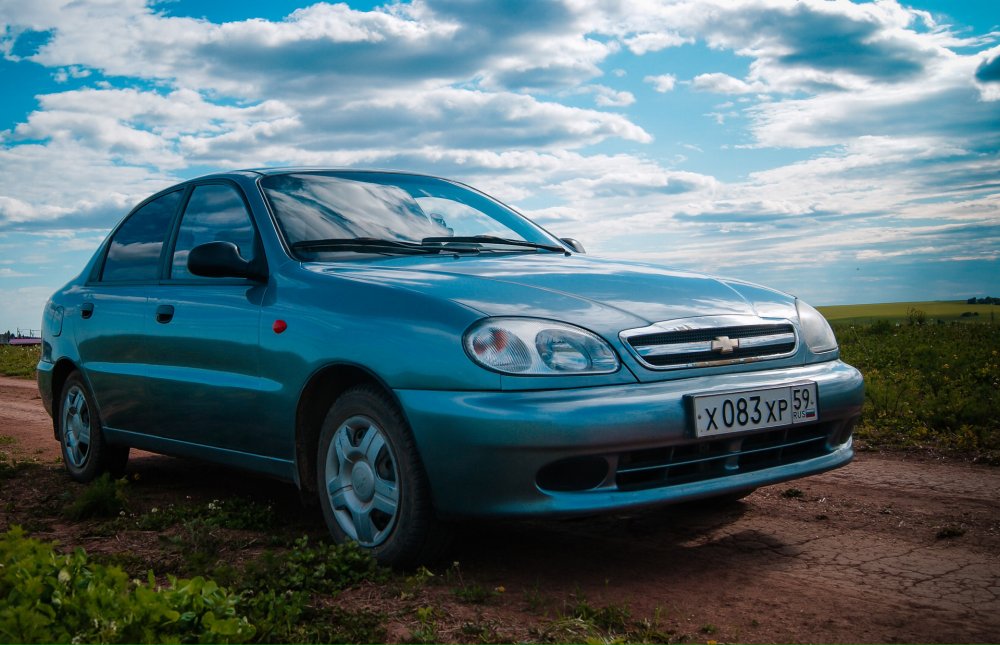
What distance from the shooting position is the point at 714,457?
360 centimetres

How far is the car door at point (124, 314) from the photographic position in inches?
210

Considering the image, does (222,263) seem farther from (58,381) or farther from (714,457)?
(58,381)

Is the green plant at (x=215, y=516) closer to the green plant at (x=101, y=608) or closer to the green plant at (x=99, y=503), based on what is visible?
the green plant at (x=99, y=503)

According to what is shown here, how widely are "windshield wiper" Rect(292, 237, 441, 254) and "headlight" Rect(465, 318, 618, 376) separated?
1.20 meters

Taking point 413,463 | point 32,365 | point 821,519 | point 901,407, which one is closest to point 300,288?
point 413,463

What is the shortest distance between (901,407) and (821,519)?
10.1 feet

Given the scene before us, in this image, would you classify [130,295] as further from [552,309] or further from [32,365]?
[32,365]

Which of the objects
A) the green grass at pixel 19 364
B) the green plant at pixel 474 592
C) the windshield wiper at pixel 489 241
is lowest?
the green grass at pixel 19 364

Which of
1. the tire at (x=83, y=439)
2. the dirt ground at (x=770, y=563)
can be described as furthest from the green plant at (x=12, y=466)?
the dirt ground at (x=770, y=563)

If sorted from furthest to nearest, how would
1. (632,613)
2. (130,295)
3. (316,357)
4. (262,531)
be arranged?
(130,295) < (262,531) < (316,357) < (632,613)

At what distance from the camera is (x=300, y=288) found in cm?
412

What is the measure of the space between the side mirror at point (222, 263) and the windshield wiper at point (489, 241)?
81cm

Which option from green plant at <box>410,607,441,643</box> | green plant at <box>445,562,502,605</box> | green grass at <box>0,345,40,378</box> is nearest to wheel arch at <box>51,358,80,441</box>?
green plant at <box>445,562,502,605</box>

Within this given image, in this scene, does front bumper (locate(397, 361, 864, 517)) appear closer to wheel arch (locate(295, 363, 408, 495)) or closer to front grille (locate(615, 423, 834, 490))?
front grille (locate(615, 423, 834, 490))
